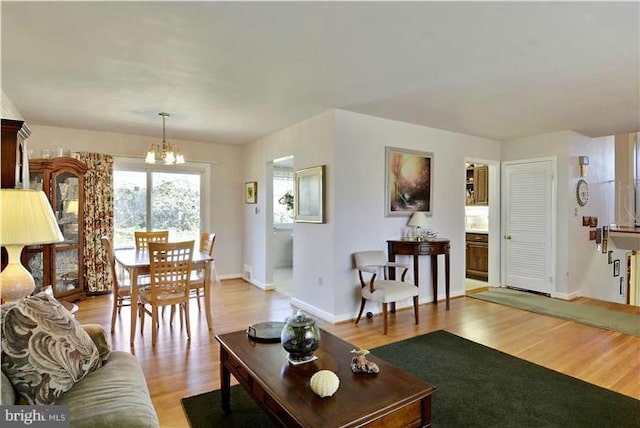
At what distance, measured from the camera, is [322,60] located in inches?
105

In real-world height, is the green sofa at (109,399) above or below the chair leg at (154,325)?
above

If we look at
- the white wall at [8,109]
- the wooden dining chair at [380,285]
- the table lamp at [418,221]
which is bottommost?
the wooden dining chair at [380,285]

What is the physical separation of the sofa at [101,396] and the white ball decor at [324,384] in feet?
2.20

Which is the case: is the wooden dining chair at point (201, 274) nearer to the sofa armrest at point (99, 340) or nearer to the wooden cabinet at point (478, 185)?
the sofa armrest at point (99, 340)

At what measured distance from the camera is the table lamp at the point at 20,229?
1.91 meters

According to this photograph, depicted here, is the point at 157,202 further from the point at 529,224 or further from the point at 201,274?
the point at 529,224

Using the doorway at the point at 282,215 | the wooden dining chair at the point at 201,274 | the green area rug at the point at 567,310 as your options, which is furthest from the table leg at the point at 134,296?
the doorway at the point at 282,215

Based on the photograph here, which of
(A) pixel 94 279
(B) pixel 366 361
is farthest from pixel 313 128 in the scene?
(A) pixel 94 279

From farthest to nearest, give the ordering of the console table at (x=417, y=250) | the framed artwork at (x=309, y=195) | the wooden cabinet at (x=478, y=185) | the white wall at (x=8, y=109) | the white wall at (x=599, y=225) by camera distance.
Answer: the wooden cabinet at (x=478, y=185) → the white wall at (x=599, y=225) → the console table at (x=417, y=250) → the framed artwork at (x=309, y=195) → the white wall at (x=8, y=109)

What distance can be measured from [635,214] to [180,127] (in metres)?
7.84

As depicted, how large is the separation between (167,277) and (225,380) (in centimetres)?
152

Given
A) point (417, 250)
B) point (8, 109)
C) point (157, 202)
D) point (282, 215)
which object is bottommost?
point (417, 250)

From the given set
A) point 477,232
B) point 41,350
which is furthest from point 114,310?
point 477,232

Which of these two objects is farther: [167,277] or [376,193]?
[376,193]
